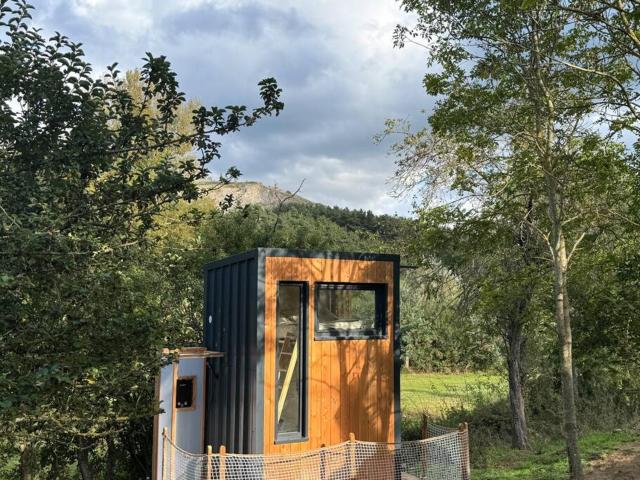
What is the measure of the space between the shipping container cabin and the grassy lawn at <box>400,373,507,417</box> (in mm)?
6284

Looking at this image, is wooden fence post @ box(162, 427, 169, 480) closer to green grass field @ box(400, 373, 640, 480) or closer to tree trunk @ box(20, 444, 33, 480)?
tree trunk @ box(20, 444, 33, 480)

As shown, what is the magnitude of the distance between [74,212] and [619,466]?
23.7 ft

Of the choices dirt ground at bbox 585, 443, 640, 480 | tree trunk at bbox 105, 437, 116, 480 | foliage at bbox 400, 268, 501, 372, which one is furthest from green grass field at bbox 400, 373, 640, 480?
tree trunk at bbox 105, 437, 116, 480

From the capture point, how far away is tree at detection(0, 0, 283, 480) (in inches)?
121

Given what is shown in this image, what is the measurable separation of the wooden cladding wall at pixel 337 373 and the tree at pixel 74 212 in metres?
1.99

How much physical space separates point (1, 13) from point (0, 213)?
52.3 inches

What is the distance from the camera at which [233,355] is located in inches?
249

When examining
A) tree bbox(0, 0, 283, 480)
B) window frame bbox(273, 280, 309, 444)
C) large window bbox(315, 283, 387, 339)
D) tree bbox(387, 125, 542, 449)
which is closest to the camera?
tree bbox(0, 0, 283, 480)

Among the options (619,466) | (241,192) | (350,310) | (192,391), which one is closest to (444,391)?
Answer: (619,466)

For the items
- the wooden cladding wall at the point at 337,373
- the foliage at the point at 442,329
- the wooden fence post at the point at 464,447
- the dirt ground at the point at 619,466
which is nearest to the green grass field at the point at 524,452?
the dirt ground at the point at 619,466

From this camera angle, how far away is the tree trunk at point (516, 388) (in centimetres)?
986

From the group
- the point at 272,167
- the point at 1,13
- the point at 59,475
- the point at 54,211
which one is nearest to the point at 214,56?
the point at 1,13

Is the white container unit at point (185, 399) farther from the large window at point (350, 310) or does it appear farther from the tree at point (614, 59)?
the tree at point (614, 59)

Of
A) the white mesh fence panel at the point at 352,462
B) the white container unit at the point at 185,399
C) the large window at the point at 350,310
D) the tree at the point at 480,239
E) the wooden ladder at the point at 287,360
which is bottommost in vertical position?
the white mesh fence panel at the point at 352,462
